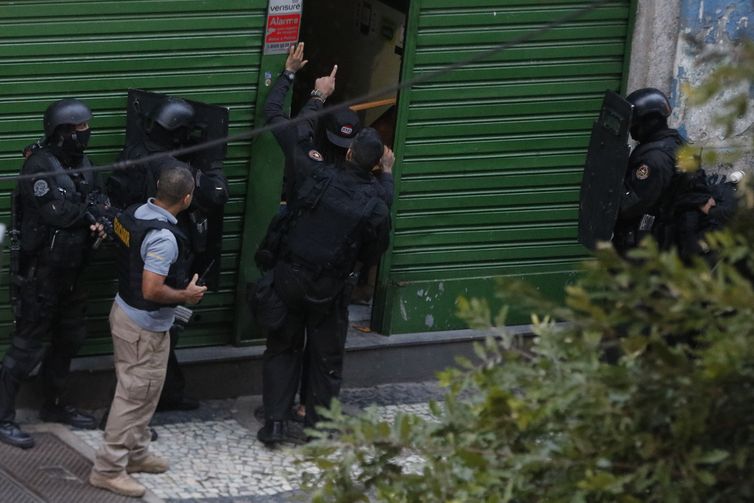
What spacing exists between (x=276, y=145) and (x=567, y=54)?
2.00m

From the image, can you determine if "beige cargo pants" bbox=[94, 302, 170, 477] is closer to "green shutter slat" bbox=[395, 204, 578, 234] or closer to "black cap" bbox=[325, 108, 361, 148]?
"black cap" bbox=[325, 108, 361, 148]

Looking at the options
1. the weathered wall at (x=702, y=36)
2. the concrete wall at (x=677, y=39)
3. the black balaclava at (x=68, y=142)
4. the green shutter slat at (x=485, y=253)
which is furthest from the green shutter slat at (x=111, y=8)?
the weathered wall at (x=702, y=36)

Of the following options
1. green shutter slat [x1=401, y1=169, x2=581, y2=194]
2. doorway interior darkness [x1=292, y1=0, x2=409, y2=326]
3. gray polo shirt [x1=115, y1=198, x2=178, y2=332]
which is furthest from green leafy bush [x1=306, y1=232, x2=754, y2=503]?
doorway interior darkness [x1=292, y1=0, x2=409, y2=326]

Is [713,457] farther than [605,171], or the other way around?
[605,171]

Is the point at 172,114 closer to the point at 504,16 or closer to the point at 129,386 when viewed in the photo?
the point at 129,386

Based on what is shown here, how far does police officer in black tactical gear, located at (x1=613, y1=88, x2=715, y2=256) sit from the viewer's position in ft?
26.1

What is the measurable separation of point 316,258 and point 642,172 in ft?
6.61

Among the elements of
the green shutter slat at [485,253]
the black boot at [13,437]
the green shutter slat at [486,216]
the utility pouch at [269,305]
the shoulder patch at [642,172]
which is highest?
the shoulder patch at [642,172]

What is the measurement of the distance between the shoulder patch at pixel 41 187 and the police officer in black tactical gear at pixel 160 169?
0.47 m

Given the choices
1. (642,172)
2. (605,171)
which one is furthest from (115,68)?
(642,172)

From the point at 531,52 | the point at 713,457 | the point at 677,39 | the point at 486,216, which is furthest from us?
the point at 677,39

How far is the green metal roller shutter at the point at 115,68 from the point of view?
7.25 meters

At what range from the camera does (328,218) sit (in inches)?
281

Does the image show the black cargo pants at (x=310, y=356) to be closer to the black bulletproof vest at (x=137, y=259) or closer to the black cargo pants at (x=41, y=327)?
the black bulletproof vest at (x=137, y=259)
